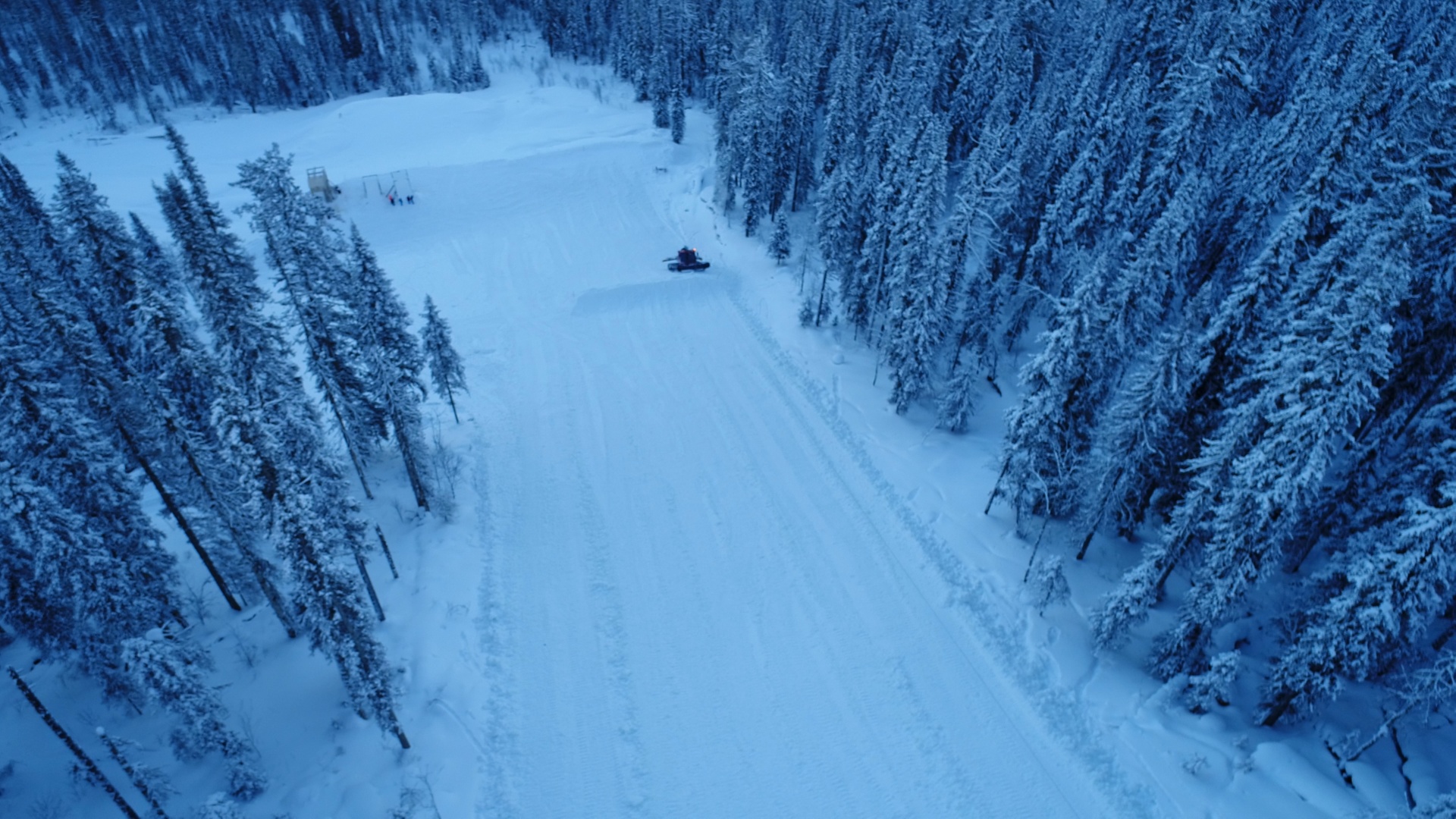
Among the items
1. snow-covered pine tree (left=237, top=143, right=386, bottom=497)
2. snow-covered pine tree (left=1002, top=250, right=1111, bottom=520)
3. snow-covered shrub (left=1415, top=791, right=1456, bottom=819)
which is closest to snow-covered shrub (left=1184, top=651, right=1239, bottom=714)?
snow-covered shrub (left=1415, top=791, right=1456, bottom=819)

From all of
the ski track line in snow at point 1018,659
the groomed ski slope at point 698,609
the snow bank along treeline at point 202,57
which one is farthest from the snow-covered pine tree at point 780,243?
the snow bank along treeline at point 202,57

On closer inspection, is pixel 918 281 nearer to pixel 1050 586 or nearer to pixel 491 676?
pixel 1050 586

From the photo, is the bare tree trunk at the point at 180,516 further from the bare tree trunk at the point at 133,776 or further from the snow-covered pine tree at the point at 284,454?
the bare tree trunk at the point at 133,776

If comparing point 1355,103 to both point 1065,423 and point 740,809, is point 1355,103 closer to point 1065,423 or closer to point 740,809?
point 1065,423

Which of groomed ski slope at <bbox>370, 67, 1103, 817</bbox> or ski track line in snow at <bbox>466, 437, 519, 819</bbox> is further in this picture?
groomed ski slope at <bbox>370, 67, 1103, 817</bbox>

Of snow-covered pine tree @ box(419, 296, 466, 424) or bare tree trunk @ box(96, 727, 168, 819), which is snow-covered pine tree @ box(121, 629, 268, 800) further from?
snow-covered pine tree @ box(419, 296, 466, 424)

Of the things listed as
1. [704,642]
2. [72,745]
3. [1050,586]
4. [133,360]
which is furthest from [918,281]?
[72,745]
